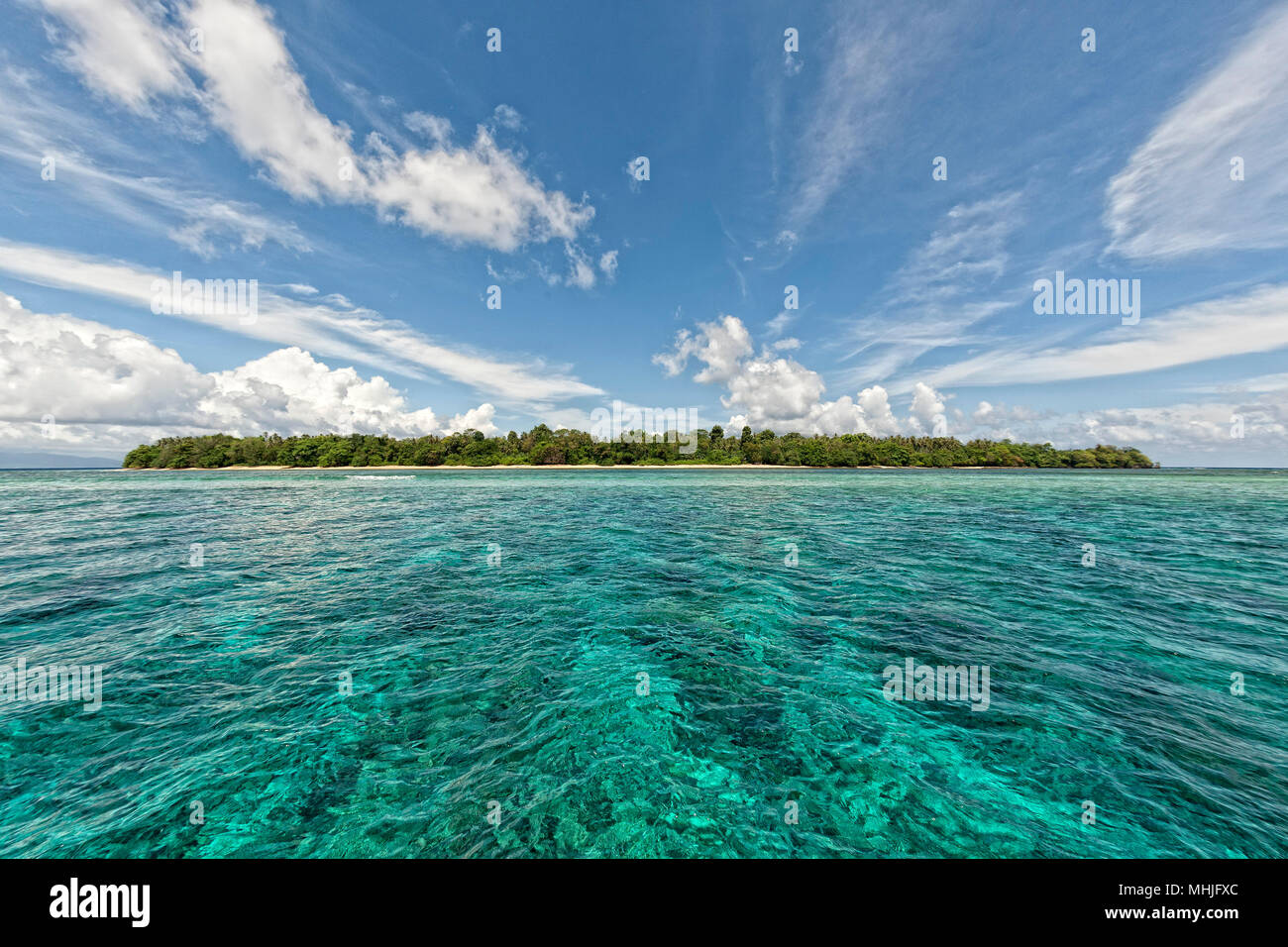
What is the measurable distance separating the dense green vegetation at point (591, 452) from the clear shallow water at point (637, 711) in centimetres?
14120

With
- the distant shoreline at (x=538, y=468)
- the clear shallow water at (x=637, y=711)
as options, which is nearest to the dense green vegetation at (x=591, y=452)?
the distant shoreline at (x=538, y=468)

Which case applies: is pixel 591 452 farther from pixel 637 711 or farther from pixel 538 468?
pixel 637 711

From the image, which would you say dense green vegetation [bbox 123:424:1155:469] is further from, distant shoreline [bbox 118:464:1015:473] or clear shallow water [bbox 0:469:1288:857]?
clear shallow water [bbox 0:469:1288:857]

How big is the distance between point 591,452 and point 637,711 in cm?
15392

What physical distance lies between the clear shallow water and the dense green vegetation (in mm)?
141199

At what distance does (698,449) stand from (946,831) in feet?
556

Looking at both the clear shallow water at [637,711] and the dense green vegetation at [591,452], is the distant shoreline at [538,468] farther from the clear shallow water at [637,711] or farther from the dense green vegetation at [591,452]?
the clear shallow water at [637,711]

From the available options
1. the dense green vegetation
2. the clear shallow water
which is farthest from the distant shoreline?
the clear shallow water

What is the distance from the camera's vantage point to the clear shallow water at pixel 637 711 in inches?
227

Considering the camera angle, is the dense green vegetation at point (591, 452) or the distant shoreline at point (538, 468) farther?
the dense green vegetation at point (591, 452)

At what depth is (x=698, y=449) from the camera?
17350 cm

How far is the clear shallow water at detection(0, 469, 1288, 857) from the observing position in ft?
18.9
